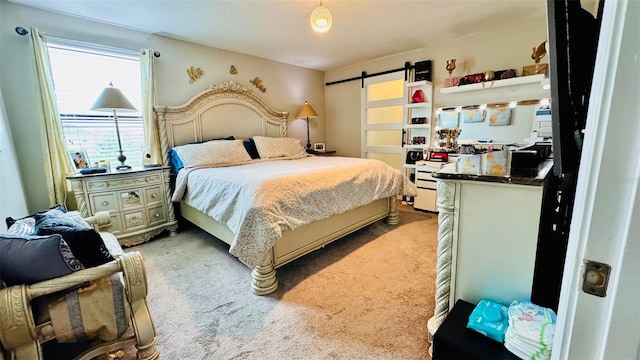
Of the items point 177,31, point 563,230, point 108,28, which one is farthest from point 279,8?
point 563,230

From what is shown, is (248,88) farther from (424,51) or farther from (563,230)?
(563,230)

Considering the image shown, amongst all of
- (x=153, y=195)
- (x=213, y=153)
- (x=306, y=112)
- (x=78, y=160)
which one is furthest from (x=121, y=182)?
(x=306, y=112)

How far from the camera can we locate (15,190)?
2236 mm

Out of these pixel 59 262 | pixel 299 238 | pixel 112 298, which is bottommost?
pixel 299 238

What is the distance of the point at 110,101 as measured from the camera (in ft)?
8.54

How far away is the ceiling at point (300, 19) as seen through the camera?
2.53m

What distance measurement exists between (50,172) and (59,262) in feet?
7.42

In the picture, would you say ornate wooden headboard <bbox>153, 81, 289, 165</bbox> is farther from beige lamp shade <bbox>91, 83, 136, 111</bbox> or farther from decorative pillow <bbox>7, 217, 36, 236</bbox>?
decorative pillow <bbox>7, 217, 36, 236</bbox>

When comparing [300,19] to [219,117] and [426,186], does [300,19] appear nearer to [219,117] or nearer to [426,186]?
[219,117]

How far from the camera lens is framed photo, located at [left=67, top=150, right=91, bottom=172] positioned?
274 centimetres

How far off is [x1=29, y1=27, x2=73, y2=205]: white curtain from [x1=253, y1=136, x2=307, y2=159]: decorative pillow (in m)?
2.04

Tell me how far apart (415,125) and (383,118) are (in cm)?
75

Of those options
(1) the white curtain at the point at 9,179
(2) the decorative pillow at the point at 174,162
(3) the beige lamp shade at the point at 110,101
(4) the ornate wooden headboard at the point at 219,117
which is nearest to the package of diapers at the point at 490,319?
(1) the white curtain at the point at 9,179

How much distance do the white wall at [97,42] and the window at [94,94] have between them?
0.43ft
